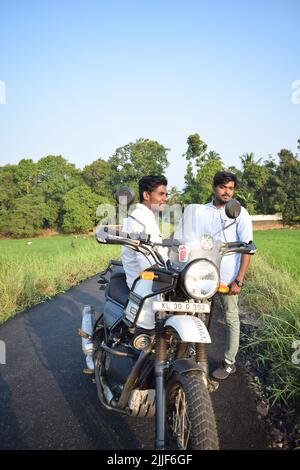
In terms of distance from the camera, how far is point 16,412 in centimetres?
280

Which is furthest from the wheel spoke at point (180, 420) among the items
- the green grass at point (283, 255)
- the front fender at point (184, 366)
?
the green grass at point (283, 255)

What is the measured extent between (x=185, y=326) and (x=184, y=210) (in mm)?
1023

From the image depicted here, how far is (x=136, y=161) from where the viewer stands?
61.2 meters

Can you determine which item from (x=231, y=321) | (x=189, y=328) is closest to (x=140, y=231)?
(x=189, y=328)

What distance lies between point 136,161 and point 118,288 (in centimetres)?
5982

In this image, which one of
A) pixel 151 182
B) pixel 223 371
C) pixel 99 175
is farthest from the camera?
pixel 99 175

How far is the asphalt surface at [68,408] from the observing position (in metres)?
2.41

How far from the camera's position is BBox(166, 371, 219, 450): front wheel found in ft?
5.59

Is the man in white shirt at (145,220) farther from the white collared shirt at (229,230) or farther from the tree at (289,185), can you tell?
the tree at (289,185)

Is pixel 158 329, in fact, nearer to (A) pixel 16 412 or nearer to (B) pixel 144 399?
(B) pixel 144 399

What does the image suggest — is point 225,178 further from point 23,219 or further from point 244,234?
point 23,219

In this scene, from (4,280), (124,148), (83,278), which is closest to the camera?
(4,280)

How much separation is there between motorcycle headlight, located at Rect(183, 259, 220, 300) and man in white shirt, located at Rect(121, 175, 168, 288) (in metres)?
0.37
